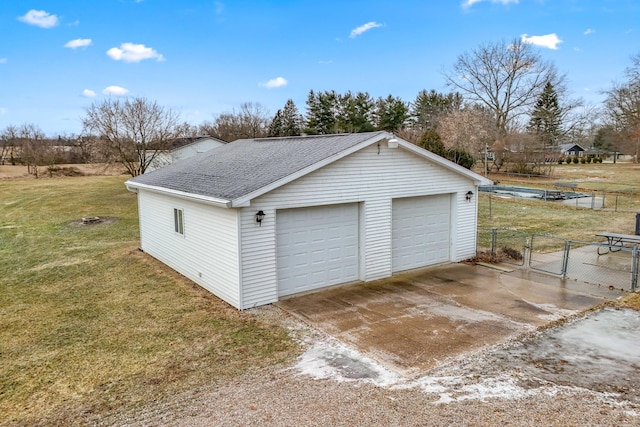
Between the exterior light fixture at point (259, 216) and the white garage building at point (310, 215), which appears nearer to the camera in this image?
the exterior light fixture at point (259, 216)

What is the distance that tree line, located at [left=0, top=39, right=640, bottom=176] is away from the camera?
2927cm

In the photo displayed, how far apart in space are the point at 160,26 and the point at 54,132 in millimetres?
45739

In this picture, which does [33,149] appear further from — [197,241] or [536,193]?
[536,193]

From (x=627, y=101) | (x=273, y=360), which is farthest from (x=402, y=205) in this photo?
(x=627, y=101)

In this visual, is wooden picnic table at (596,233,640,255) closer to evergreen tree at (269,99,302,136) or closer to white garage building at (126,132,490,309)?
white garage building at (126,132,490,309)

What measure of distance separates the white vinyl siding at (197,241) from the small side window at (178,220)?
0.03 m

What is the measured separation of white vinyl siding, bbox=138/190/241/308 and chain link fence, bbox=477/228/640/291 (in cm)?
767

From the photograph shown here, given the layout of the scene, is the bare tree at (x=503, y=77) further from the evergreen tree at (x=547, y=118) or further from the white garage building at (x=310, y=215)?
the white garage building at (x=310, y=215)

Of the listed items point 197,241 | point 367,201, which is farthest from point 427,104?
point 197,241

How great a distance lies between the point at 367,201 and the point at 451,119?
32495mm

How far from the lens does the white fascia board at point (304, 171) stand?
27.6 ft

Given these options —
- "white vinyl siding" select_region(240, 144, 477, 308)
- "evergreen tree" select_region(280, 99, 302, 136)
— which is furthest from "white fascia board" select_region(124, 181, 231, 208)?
"evergreen tree" select_region(280, 99, 302, 136)

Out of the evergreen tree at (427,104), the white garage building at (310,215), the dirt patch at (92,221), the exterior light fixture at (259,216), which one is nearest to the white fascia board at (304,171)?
the white garage building at (310,215)

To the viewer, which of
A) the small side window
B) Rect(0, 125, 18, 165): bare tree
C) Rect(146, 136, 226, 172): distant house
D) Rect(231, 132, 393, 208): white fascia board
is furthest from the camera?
Rect(0, 125, 18, 165): bare tree
